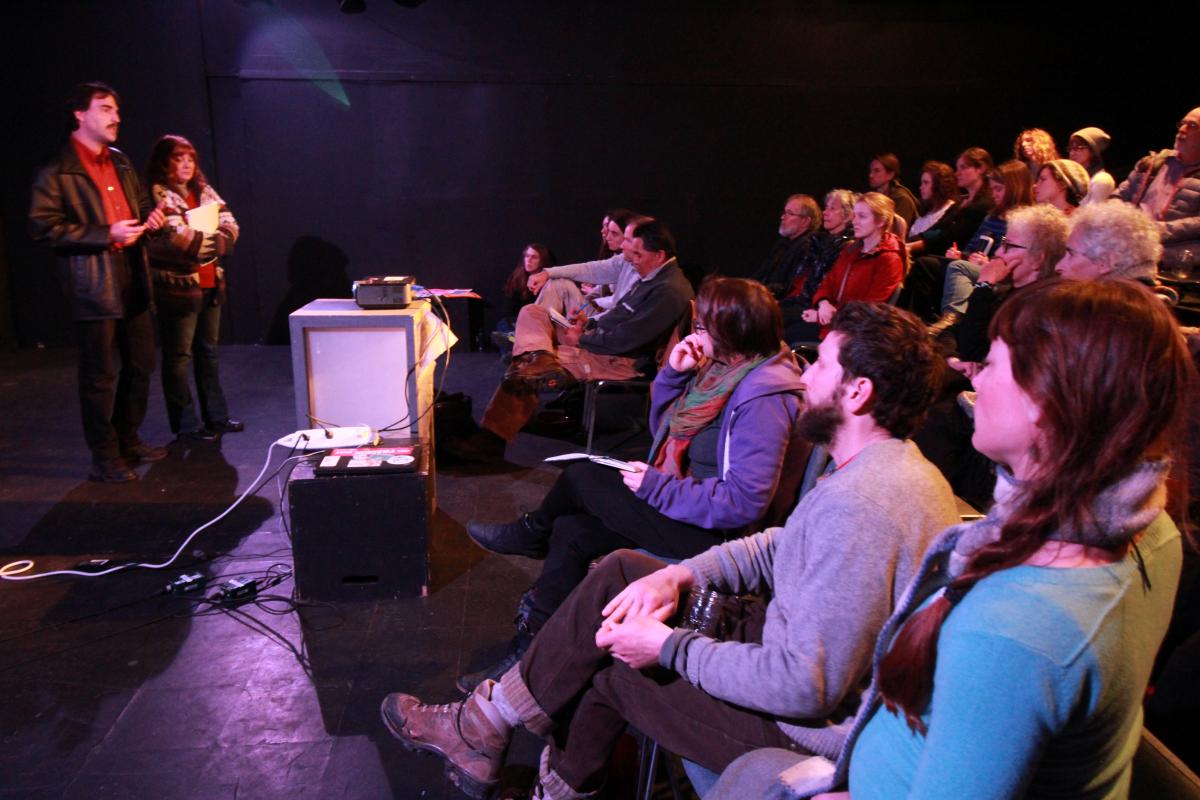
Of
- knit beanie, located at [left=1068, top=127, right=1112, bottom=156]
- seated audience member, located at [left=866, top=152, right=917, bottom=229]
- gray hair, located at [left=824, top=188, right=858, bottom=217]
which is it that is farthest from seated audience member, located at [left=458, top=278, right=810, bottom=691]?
seated audience member, located at [left=866, top=152, right=917, bottom=229]

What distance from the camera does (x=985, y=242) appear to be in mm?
4207

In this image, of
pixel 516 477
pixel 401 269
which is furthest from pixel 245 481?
pixel 401 269

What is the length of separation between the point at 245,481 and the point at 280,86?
12.3 feet

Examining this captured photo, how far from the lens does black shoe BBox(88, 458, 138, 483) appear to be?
372 centimetres

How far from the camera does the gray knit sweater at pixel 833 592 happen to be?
1.29 m

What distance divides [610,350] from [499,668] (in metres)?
2.14

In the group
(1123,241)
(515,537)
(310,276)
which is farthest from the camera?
(310,276)

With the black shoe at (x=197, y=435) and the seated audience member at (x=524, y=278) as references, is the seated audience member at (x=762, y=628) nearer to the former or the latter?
the black shoe at (x=197, y=435)

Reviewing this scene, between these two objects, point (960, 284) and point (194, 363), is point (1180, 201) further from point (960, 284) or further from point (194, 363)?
point (194, 363)

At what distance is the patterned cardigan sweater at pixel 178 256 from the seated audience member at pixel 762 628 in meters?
2.86

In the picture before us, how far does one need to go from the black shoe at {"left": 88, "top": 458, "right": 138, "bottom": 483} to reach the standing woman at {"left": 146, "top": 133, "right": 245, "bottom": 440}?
1.82 feet

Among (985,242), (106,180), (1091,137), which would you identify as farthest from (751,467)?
(1091,137)

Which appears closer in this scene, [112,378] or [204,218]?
[112,378]

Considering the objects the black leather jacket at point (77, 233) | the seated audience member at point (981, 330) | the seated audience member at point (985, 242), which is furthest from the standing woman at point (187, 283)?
the seated audience member at point (985, 242)
